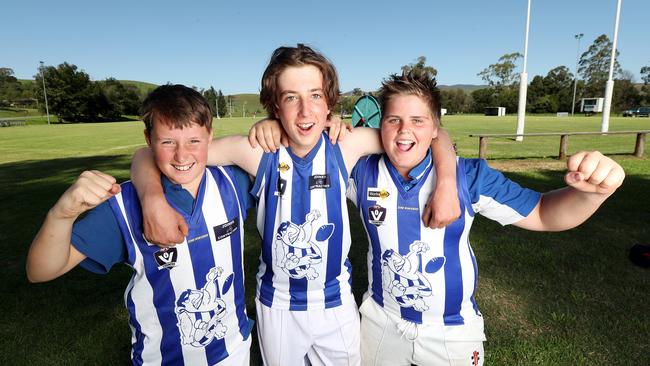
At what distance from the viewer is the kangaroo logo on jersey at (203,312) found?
5.73ft

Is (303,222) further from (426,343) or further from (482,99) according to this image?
(482,99)

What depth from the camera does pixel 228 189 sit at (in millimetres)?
1896

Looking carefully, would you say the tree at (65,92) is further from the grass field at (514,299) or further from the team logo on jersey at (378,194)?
the team logo on jersey at (378,194)

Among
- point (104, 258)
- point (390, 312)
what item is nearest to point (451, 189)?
point (390, 312)

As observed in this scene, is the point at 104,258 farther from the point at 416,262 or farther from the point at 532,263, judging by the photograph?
the point at 532,263

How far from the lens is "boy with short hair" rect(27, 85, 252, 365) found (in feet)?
5.48

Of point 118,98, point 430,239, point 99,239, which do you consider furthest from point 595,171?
point 118,98

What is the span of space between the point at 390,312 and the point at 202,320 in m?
0.92

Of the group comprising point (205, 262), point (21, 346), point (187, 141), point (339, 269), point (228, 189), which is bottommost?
point (21, 346)

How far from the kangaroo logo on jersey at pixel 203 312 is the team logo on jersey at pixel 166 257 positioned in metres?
0.14

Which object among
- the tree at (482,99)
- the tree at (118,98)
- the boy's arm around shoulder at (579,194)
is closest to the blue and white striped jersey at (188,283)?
the boy's arm around shoulder at (579,194)

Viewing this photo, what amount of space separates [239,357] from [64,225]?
100cm

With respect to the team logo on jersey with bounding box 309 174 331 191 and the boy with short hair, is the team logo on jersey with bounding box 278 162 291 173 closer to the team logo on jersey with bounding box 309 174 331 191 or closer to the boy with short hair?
the team logo on jersey with bounding box 309 174 331 191

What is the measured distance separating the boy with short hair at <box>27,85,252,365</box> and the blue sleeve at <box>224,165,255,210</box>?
0.07m
